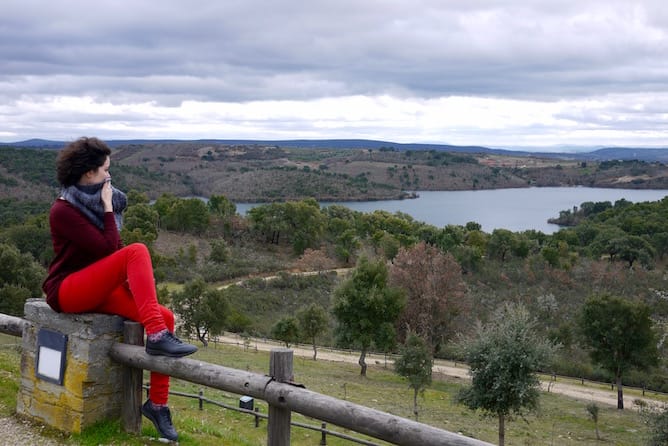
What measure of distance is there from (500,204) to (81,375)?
131 meters

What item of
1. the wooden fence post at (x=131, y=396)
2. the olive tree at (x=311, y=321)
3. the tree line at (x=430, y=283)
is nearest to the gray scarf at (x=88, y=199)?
the wooden fence post at (x=131, y=396)

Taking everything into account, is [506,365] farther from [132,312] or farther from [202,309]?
[202,309]

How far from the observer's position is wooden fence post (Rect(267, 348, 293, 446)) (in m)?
4.46

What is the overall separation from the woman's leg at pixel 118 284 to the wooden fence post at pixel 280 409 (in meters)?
0.98

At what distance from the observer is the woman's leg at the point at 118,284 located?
184 inches

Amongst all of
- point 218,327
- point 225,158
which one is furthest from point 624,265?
point 225,158

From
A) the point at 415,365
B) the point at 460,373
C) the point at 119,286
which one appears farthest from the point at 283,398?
the point at 460,373

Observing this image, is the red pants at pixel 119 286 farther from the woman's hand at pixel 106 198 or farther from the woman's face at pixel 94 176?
the woman's face at pixel 94 176

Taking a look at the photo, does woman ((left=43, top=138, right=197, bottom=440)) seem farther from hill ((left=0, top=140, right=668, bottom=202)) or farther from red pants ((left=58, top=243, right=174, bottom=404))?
hill ((left=0, top=140, right=668, bottom=202))

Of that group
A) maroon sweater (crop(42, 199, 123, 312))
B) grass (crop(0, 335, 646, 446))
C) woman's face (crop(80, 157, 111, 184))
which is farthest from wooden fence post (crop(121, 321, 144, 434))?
grass (crop(0, 335, 646, 446))

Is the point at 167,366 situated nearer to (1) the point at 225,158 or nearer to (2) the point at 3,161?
(2) the point at 3,161

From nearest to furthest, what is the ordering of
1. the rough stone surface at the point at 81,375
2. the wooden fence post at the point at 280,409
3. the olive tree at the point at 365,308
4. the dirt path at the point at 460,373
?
the wooden fence post at the point at 280,409, the rough stone surface at the point at 81,375, the dirt path at the point at 460,373, the olive tree at the point at 365,308

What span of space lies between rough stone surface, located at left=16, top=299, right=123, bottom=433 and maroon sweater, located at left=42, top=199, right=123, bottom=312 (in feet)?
0.88

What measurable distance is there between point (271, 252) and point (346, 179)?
248ft
